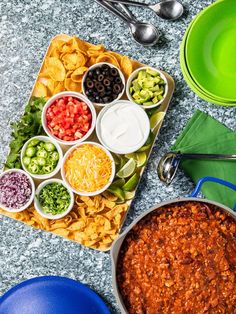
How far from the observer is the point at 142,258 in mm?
1643

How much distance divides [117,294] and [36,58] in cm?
72

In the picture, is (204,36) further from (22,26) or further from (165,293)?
(165,293)

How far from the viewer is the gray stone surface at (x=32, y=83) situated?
191cm

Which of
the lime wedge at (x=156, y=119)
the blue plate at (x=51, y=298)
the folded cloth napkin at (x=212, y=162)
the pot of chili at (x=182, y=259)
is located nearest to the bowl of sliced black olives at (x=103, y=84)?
the lime wedge at (x=156, y=119)

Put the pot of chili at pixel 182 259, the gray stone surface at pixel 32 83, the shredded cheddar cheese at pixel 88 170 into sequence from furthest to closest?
the gray stone surface at pixel 32 83 < the shredded cheddar cheese at pixel 88 170 < the pot of chili at pixel 182 259

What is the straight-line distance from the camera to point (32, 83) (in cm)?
194

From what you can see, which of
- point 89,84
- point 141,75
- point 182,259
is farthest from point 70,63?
point 182,259

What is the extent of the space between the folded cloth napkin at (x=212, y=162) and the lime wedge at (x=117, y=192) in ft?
0.58

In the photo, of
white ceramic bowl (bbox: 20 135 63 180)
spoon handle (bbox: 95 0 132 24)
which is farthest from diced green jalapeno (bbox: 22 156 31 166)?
spoon handle (bbox: 95 0 132 24)

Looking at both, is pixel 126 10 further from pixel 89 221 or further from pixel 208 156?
pixel 89 221

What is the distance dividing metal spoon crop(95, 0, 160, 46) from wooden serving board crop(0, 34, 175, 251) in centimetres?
7

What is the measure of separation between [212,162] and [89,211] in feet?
1.16

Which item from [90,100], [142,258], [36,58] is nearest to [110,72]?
[90,100]

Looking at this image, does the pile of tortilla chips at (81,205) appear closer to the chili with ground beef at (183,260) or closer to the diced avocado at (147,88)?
the diced avocado at (147,88)
